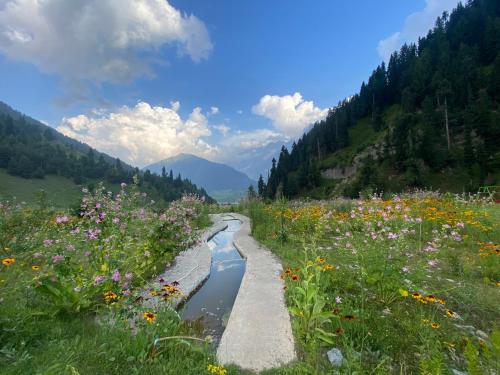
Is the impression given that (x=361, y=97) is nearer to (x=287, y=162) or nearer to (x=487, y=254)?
(x=287, y=162)

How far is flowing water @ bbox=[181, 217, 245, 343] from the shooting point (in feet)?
14.1

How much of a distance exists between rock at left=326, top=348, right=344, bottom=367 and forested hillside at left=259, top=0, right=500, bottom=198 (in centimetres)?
2806

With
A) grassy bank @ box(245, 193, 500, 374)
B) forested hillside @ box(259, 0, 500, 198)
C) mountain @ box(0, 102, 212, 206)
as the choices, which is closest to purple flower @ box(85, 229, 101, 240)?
grassy bank @ box(245, 193, 500, 374)

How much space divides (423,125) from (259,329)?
55.7 meters

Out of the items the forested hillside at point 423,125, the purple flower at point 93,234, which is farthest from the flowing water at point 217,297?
the forested hillside at point 423,125

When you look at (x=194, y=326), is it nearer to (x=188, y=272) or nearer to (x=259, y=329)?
(x=259, y=329)

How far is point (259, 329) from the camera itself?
3.65m

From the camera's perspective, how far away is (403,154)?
48.7 meters

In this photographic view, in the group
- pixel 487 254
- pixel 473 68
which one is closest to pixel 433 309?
pixel 487 254

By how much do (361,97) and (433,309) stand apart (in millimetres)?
92532

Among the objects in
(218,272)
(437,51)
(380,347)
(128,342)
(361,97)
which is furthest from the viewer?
(361,97)

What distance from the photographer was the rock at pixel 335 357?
2824 mm

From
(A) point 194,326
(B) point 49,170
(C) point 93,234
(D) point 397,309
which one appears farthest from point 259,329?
(B) point 49,170

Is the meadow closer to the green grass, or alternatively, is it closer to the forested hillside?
the forested hillside
